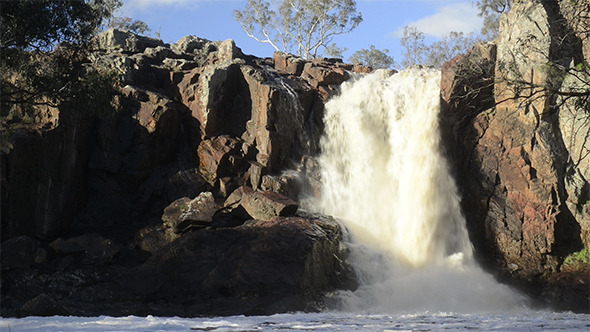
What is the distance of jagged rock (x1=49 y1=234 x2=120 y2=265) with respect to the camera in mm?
18891

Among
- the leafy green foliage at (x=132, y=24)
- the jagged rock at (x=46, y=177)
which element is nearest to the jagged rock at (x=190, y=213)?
the jagged rock at (x=46, y=177)

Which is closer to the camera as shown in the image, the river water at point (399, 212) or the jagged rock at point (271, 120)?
the river water at point (399, 212)

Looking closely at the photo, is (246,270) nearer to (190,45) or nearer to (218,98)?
(218,98)

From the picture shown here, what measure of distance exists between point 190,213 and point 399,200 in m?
7.96

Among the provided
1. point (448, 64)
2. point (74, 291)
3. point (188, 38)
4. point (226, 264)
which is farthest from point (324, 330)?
point (188, 38)

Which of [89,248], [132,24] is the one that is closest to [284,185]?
[89,248]

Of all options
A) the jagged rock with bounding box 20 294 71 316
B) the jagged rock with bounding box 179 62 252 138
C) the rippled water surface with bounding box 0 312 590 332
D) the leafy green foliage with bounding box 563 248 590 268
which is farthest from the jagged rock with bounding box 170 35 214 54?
the rippled water surface with bounding box 0 312 590 332

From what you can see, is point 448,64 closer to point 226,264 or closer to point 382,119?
point 382,119

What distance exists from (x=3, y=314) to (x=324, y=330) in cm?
869

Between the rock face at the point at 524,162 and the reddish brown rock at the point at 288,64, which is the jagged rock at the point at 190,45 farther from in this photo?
the rock face at the point at 524,162

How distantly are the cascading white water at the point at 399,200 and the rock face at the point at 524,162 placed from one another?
83 centimetres

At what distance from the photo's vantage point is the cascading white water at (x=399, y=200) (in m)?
18.3

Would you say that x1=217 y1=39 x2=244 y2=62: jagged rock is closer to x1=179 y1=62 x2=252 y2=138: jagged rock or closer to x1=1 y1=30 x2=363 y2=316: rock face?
x1=1 y1=30 x2=363 y2=316: rock face

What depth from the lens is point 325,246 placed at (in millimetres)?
18297
